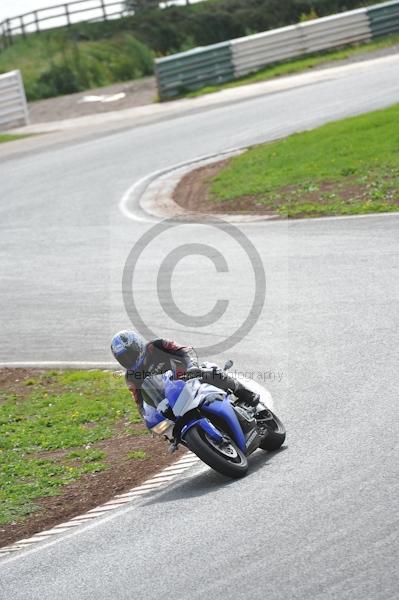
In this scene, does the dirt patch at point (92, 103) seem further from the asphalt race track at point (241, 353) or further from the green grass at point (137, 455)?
the green grass at point (137, 455)

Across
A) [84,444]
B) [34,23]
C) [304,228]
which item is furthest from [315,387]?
[34,23]

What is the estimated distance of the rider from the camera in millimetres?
9445

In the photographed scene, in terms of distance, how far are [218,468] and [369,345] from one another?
3.82m

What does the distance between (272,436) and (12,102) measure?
28.3 metres

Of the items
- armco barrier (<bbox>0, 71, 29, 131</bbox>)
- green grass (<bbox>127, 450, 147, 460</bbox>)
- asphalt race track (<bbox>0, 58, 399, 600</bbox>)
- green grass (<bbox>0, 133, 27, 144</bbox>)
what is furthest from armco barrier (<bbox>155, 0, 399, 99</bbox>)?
green grass (<bbox>127, 450, 147, 460</bbox>)

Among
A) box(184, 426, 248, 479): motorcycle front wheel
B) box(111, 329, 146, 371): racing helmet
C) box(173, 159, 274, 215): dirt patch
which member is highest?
box(111, 329, 146, 371): racing helmet

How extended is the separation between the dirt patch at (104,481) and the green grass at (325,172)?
29.2 feet

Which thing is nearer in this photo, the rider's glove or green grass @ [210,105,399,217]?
the rider's glove

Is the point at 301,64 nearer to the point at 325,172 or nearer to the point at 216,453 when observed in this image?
the point at 325,172

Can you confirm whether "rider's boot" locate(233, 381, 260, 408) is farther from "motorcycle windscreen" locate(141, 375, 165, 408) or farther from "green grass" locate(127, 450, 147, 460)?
"green grass" locate(127, 450, 147, 460)

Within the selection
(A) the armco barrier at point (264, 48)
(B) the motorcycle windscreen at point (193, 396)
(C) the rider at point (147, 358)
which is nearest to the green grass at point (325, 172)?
(C) the rider at point (147, 358)

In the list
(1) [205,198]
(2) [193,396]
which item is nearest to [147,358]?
(2) [193,396]

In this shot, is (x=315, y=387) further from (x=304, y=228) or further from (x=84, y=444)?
(x=304, y=228)

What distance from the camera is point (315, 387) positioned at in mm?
11484
